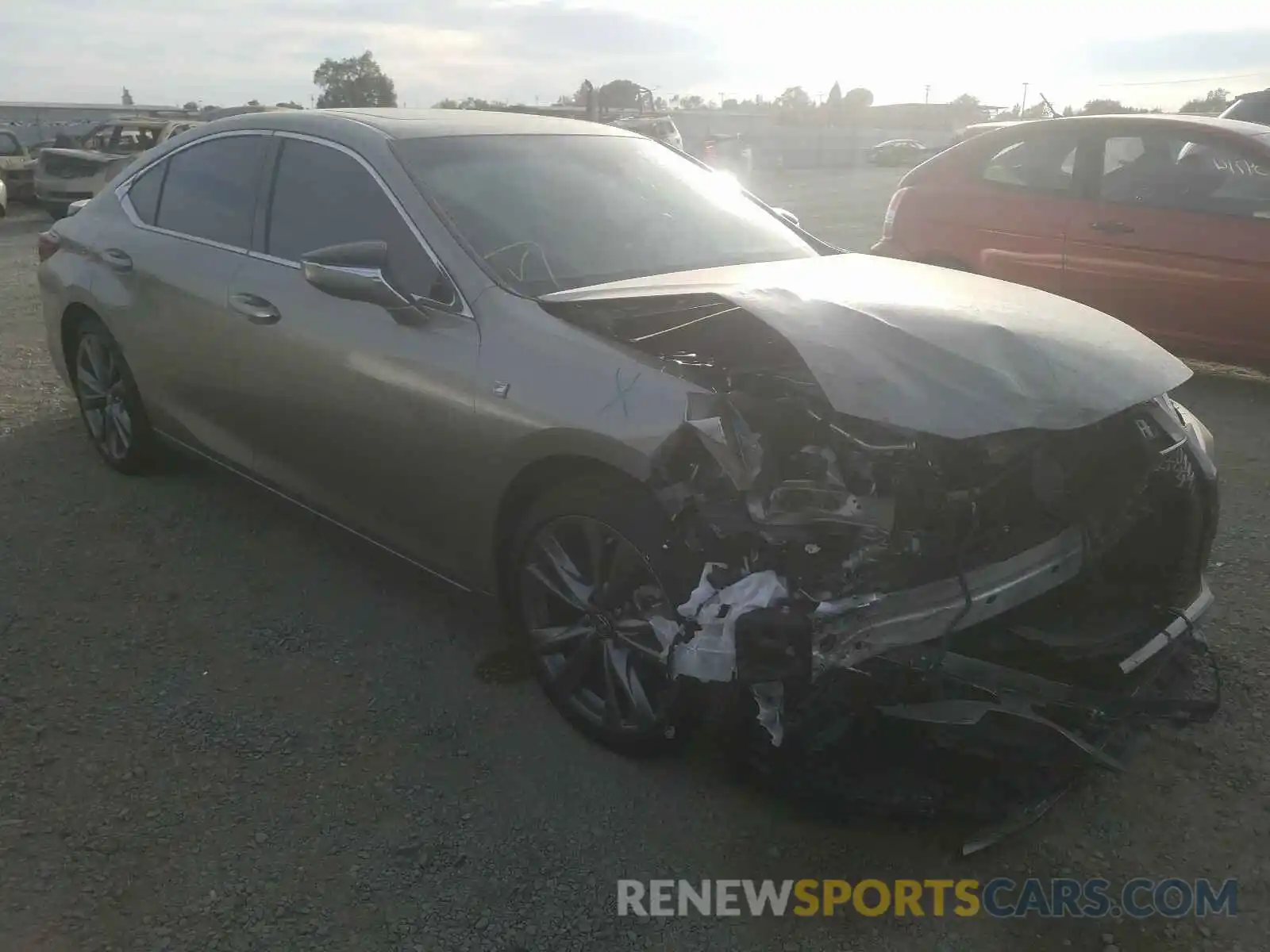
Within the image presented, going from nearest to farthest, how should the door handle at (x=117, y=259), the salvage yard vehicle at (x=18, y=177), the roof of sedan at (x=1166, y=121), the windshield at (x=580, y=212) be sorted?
the windshield at (x=580, y=212), the door handle at (x=117, y=259), the roof of sedan at (x=1166, y=121), the salvage yard vehicle at (x=18, y=177)

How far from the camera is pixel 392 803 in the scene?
8.86 feet

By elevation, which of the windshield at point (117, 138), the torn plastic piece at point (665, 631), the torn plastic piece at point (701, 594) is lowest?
the torn plastic piece at point (665, 631)

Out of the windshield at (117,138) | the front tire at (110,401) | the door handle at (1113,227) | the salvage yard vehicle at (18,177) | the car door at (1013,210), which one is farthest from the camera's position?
the windshield at (117,138)

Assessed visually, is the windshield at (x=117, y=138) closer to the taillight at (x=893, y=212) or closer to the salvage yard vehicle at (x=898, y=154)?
the taillight at (x=893, y=212)

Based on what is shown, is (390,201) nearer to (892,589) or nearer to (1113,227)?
(892,589)

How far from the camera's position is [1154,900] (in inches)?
93.3

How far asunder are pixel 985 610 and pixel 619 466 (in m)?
0.96

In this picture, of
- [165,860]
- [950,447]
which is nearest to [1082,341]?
[950,447]

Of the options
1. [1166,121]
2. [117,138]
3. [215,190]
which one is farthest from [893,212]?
[117,138]

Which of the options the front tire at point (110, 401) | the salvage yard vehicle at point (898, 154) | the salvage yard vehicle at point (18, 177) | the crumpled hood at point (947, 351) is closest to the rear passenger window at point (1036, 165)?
the crumpled hood at point (947, 351)

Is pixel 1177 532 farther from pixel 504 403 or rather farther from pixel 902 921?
pixel 504 403

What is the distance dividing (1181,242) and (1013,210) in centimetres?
104

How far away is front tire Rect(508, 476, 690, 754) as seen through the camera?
8.33 ft

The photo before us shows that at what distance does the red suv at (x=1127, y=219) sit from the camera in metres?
5.90
